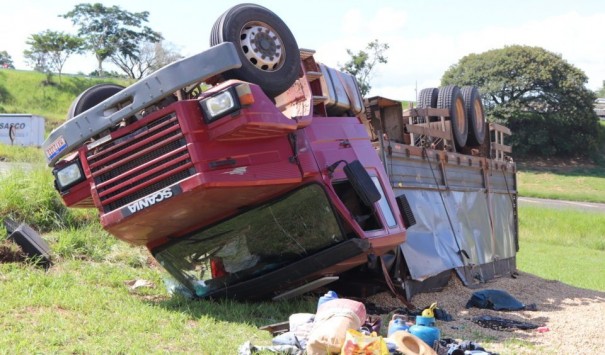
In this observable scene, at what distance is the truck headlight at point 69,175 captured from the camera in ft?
19.2

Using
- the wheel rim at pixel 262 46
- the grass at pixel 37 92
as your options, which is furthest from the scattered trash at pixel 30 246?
the grass at pixel 37 92

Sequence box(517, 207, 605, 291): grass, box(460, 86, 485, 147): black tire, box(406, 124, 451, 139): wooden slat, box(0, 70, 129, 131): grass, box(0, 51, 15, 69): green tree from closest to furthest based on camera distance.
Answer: box(406, 124, 451, 139): wooden slat
box(460, 86, 485, 147): black tire
box(517, 207, 605, 291): grass
box(0, 70, 129, 131): grass
box(0, 51, 15, 69): green tree

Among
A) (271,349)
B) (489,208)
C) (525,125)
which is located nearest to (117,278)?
(271,349)

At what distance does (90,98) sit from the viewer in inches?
264

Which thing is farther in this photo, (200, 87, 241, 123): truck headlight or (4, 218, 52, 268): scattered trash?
(4, 218, 52, 268): scattered trash

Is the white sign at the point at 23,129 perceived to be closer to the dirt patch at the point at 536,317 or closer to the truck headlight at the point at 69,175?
the dirt patch at the point at 536,317

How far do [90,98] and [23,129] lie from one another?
23698 mm

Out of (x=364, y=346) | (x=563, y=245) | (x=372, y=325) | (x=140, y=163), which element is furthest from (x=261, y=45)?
(x=563, y=245)

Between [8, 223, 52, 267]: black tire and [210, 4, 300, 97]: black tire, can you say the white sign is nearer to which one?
[8, 223, 52, 267]: black tire

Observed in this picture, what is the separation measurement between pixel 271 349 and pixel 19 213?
5.91 m

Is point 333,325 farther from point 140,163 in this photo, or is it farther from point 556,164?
point 556,164

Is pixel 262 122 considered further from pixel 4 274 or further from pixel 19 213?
pixel 19 213

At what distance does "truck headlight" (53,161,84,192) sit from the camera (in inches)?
231

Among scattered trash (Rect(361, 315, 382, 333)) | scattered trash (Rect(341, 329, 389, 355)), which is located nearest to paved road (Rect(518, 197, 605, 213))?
scattered trash (Rect(361, 315, 382, 333))
